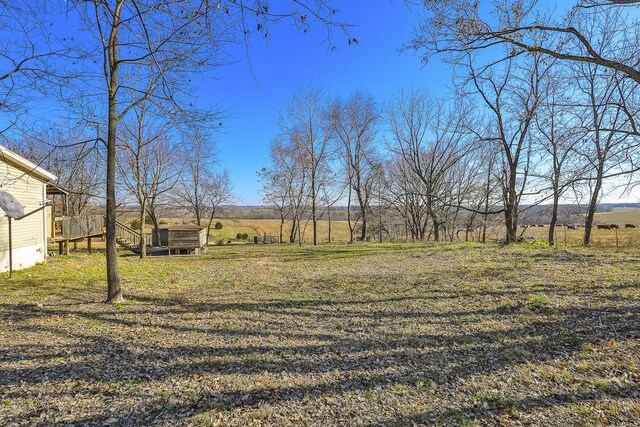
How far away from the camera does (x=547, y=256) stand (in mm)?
9867

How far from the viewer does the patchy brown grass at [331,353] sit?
8.16 feet

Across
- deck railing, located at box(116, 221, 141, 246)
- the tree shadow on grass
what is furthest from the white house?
deck railing, located at box(116, 221, 141, 246)

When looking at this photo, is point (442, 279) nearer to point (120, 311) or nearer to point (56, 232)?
point (120, 311)

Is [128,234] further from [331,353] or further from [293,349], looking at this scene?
[331,353]

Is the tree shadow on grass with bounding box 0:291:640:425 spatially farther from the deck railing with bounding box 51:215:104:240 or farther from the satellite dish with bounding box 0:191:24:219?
the deck railing with bounding box 51:215:104:240

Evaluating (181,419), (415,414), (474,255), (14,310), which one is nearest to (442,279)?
(474,255)

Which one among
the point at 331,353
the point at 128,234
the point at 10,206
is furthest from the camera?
the point at 128,234

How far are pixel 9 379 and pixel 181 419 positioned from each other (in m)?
2.02

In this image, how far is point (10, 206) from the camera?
341 inches

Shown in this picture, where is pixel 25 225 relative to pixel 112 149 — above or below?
below

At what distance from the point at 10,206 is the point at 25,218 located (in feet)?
6.42

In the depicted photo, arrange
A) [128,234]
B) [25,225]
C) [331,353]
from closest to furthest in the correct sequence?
[331,353]
[25,225]
[128,234]

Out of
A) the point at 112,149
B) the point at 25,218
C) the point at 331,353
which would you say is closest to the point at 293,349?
the point at 331,353

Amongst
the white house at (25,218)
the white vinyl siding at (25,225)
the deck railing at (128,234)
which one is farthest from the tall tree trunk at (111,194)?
the deck railing at (128,234)
